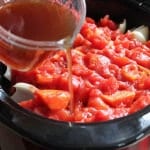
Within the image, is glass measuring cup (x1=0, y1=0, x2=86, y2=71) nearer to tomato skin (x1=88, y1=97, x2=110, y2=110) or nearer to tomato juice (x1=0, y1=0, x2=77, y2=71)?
tomato juice (x1=0, y1=0, x2=77, y2=71)

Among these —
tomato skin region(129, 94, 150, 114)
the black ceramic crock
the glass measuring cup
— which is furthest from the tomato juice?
tomato skin region(129, 94, 150, 114)

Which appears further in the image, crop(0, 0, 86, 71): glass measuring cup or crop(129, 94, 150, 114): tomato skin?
crop(129, 94, 150, 114): tomato skin

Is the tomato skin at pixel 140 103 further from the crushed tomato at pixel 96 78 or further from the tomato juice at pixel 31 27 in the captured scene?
the tomato juice at pixel 31 27

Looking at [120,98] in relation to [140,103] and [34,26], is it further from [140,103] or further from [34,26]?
[34,26]

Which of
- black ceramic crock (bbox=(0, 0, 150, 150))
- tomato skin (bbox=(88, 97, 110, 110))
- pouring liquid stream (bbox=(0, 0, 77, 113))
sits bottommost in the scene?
tomato skin (bbox=(88, 97, 110, 110))

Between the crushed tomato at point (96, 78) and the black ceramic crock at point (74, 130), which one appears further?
the crushed tomato at point (96, 78)

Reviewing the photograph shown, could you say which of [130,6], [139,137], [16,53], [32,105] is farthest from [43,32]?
[130,6]

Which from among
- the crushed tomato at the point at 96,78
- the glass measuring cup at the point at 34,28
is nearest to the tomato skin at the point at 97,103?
the crushed tomato at the point at 96,78
